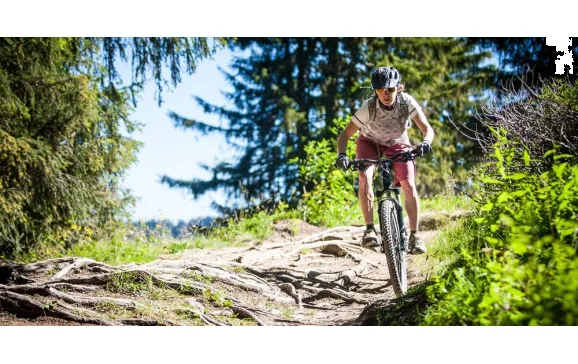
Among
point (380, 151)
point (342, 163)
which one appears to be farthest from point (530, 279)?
point (380, 151)

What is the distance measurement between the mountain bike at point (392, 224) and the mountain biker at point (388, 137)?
8 cm

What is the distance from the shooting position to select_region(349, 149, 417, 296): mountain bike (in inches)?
143

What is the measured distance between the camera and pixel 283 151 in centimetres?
1088

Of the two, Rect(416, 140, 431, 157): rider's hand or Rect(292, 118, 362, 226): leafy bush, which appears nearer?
Rect(416, 140, 431, 157): rider's hand

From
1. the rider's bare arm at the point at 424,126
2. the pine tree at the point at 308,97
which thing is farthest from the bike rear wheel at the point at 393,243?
the pine tree at the point at 308,97

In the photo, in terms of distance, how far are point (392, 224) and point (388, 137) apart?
652mm

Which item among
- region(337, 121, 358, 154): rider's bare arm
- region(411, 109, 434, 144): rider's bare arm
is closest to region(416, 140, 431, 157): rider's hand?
region(411, 109, 434, 144): rider's bare arm

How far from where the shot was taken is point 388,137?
3957mm

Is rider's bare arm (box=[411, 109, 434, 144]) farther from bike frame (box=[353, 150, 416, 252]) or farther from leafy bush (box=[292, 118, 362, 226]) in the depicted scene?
leafy bush (box=[292, 118, 362, 226])

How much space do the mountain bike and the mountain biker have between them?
79 millimetres

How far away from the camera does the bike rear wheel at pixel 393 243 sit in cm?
363

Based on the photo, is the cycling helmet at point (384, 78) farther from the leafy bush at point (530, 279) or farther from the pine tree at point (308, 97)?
the pine tree at point (308, 97)

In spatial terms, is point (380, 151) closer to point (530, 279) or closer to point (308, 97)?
point (530, 279)
